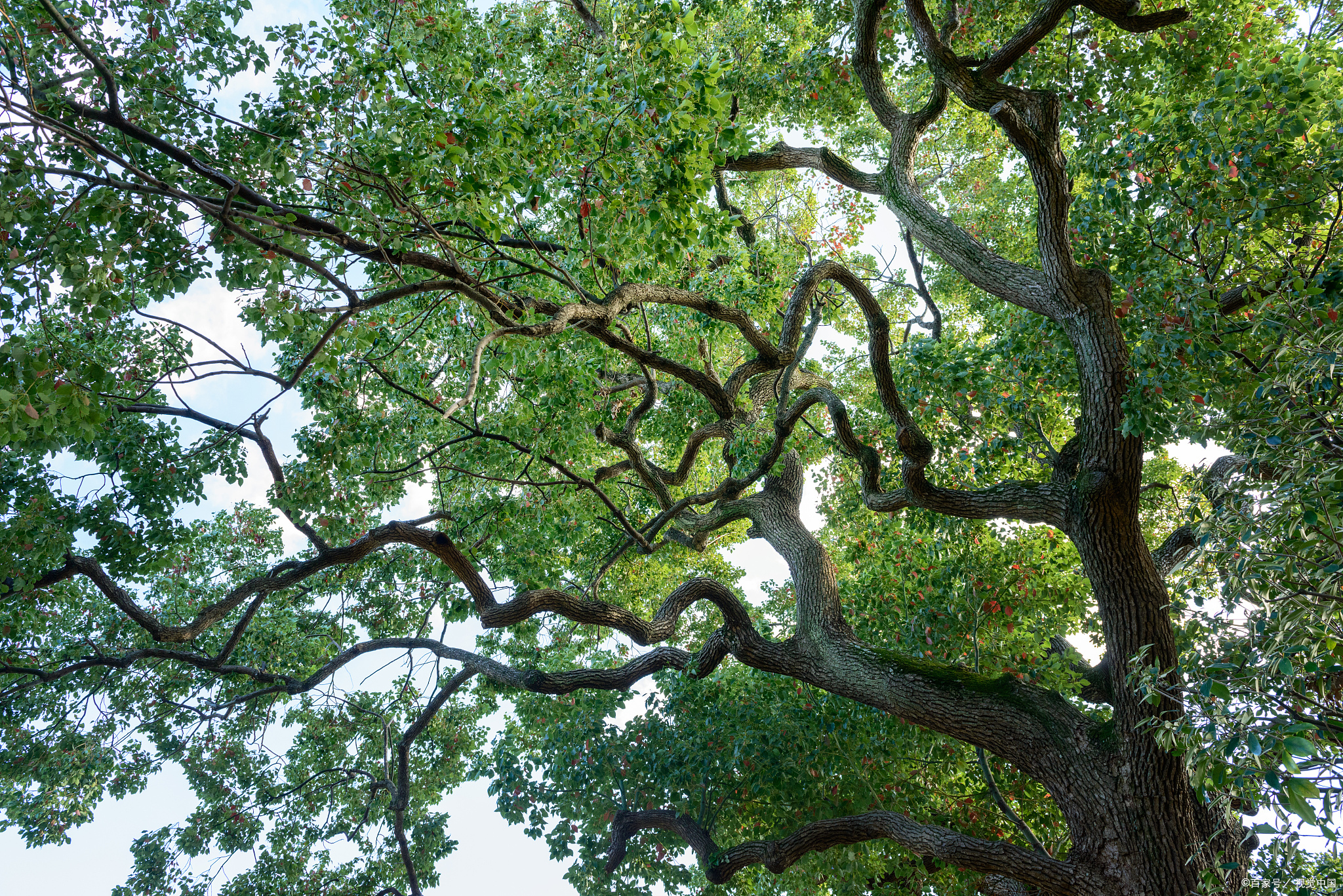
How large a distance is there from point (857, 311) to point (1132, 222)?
22.2 ft

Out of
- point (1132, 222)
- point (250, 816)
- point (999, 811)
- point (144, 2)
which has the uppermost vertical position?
point (144, 2)

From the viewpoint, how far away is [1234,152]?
16.0 ft

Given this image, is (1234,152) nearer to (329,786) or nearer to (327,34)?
(327,34)

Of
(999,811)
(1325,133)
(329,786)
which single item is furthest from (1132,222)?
(329,786)

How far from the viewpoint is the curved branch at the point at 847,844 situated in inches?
238

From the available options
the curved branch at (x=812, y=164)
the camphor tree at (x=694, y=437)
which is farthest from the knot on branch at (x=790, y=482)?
the curved branch at (x=812, y=164)

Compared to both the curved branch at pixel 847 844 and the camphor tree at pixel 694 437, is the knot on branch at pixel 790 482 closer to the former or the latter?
the camphor tree at pixel 694 437

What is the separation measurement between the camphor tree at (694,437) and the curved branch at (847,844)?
0.17ft

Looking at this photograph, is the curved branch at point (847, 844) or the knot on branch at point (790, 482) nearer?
the curved branch at point (847, 844)

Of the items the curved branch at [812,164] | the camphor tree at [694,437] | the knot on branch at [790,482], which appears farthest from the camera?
the knot on branch at [790,482]

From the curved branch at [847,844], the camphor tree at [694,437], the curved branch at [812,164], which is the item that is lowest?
the curved branch at [847,844]

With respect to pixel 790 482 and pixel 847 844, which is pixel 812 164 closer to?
pixel 790 482

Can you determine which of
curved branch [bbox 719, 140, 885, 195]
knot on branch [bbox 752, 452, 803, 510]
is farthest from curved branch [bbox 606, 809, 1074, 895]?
curved branch [bbox 719, 140, 885, 195]

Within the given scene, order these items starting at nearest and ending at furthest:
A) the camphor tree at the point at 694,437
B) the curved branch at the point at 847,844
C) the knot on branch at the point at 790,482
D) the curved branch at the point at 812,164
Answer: the camphor tree at the point at 694,437, the curved branch at the point at 847,844, the curved branch at the point at 812,164, the knot on branch at the point at 790,482
